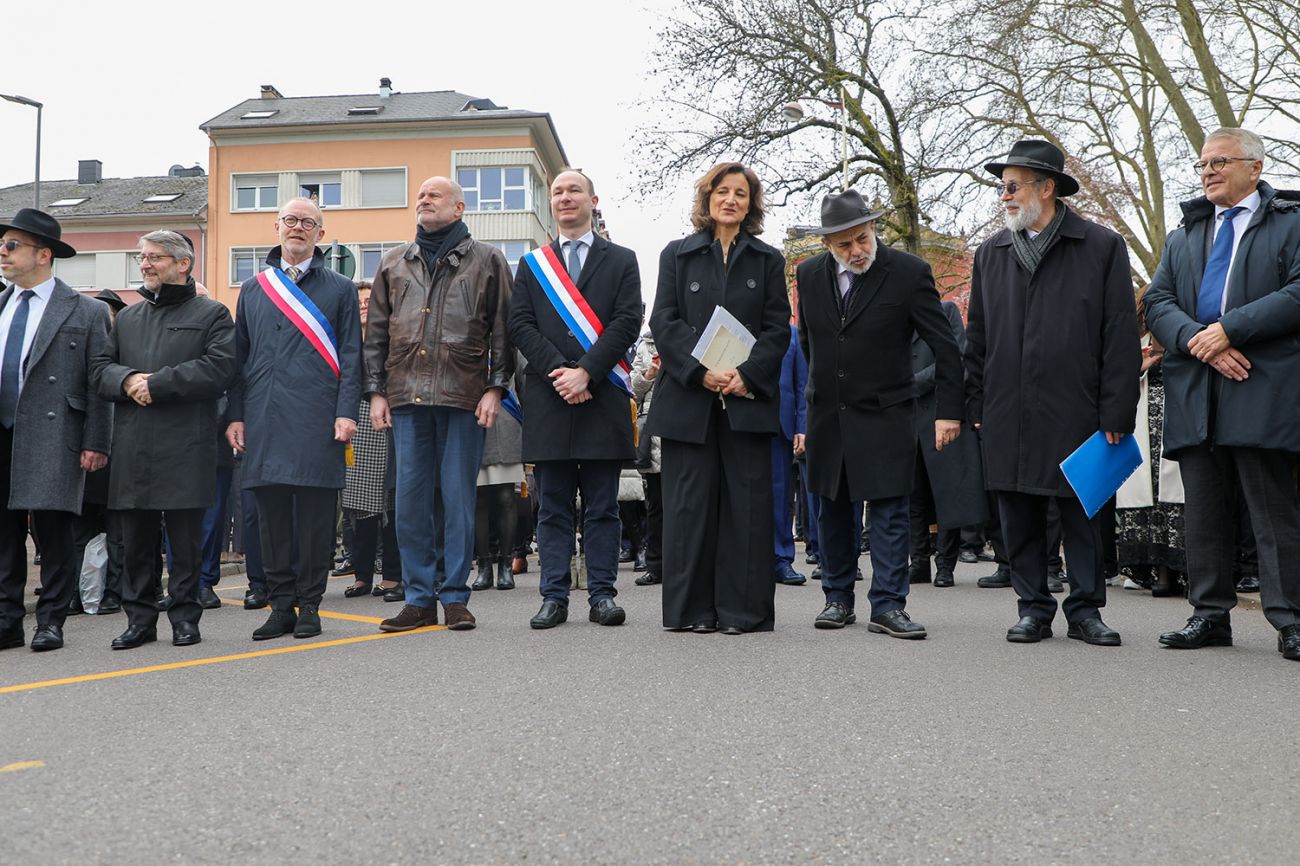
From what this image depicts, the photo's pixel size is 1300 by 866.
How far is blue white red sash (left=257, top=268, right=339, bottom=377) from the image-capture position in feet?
21.9

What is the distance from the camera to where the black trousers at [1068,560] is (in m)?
6.03

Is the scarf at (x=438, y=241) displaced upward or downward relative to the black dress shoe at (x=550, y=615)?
upward

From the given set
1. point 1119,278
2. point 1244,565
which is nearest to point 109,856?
point 1119,278

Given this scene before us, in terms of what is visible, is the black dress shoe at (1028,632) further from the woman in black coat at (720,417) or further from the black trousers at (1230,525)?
the woman in black coat at (720,417)

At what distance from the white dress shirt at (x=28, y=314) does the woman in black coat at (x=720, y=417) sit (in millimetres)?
3016

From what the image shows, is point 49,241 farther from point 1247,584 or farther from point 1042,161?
point 1247,584

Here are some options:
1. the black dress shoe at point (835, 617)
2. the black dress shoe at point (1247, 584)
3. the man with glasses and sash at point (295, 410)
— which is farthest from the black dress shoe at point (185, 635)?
the black dress shoe at point (1247, 584)

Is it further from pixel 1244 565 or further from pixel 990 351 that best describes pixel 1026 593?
pixel 1244 565

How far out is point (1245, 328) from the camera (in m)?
5.51

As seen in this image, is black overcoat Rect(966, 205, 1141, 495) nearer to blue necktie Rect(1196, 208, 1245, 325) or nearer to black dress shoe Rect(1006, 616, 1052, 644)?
blue necktie Rect(1196, 208, 1245, 325)

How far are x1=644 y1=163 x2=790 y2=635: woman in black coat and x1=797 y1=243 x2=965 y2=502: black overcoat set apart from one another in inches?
10.0

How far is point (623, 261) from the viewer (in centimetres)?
680

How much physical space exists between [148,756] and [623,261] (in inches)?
152

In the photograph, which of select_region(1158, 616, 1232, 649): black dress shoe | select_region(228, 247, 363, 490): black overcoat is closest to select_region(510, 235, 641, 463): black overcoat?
select_region(228, 247, 363, 490): black overcoat
